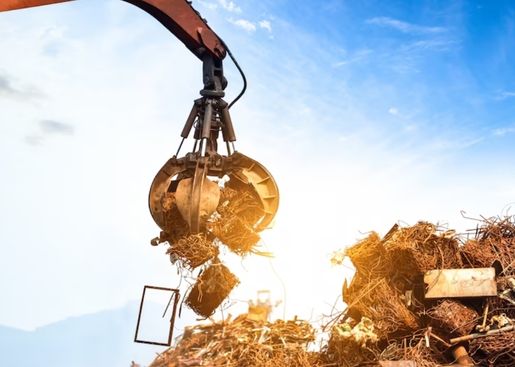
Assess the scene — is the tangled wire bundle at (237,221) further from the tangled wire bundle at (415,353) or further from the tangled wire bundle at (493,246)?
the tangled wire bundle at (493,246)

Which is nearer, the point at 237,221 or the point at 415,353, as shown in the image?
the point at 415,353

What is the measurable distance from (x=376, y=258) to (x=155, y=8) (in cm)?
416

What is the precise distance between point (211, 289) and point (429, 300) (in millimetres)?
2463

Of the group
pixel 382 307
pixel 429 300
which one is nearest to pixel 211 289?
pixel 382 307

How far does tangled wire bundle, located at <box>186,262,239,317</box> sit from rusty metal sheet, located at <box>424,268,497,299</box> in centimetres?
221

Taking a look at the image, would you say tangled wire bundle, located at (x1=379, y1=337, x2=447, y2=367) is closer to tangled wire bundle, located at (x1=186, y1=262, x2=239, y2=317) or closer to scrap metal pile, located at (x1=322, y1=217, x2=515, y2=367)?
scrap metal pile, located at (x1=322, y1=217, x2=515, y2=367)

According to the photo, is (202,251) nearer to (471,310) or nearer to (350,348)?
(350,348)

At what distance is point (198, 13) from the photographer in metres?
6.11

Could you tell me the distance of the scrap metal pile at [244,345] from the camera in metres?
5.18

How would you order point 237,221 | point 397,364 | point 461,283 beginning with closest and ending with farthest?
1. point 397,364
2. point 237,221
3. point 461,283

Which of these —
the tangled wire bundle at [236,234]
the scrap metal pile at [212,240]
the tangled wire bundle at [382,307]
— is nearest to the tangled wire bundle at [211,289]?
the scrap metal pile at [212,240]

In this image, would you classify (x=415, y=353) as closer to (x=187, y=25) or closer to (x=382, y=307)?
(x=382, y=307)

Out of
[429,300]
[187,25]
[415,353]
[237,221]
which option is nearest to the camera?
[415,353]

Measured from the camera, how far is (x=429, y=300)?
506cm
